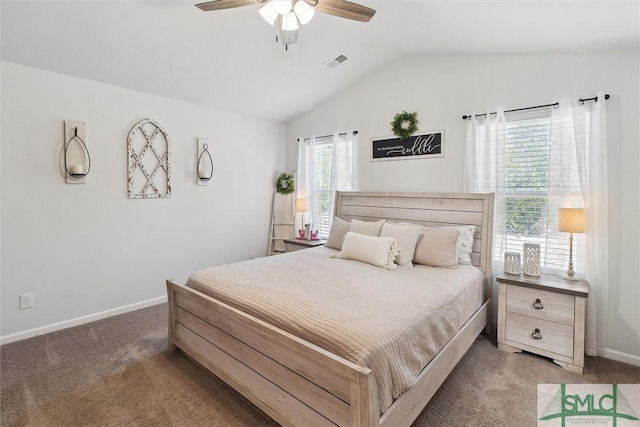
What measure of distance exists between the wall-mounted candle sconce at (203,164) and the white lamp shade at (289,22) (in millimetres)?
2434

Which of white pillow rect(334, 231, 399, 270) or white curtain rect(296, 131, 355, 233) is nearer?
white pillow rect(334, 231, 399, 270)

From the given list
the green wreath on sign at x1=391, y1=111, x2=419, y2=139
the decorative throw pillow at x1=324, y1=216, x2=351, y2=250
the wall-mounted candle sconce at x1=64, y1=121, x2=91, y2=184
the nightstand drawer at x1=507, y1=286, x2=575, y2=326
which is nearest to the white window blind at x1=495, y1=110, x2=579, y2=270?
the nightstand drawer at x1=507, y1=286, x2=575, y2=326

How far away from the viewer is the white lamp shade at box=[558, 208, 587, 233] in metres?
2.46

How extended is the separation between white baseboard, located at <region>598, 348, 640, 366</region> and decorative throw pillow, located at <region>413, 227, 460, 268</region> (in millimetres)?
1334

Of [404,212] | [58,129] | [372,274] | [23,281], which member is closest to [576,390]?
[372,274]

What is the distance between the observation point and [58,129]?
2.94 meters

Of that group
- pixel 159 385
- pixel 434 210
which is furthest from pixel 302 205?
pixel 159 385

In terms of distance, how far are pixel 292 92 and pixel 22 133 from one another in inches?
110

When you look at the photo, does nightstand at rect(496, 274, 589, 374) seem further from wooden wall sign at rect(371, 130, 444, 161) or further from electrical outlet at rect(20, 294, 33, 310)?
electrical outlet at rect(20, 294, 33, 310)

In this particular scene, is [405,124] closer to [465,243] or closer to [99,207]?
[465,243]

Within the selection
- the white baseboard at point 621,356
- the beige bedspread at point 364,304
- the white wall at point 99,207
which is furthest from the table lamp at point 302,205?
the white baseboard at point 621,356

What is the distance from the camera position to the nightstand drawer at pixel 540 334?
240cm

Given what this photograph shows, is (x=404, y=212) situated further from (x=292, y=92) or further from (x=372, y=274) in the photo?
(x=292, y=92)

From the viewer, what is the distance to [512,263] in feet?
9.18
